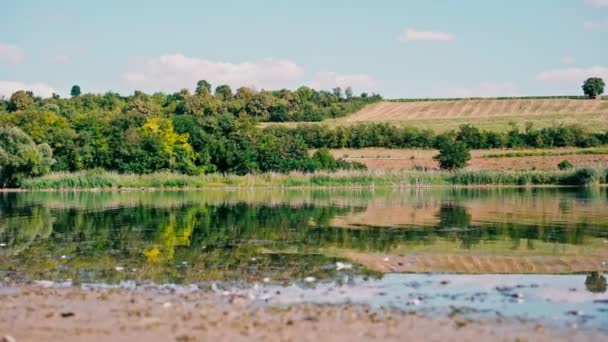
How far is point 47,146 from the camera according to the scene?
259 ft

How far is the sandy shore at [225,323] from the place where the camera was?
35.4 ft

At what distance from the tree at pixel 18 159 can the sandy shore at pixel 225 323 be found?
205 ft

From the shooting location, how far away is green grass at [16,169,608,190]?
235 ft

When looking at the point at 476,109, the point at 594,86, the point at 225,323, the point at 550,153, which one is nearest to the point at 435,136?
the point at 550,153

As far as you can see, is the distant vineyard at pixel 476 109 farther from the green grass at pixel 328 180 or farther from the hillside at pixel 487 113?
the green grass at pixel 328 180

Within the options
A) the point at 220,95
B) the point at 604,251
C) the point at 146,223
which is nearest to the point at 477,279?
the point at 604,251

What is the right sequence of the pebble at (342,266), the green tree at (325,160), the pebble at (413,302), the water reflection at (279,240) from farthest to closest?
the green tree at (325,160) → the water reflection at (279,240) → the pebble at (342,266) → the pebble at (413,302)

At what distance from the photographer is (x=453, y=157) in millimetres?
Answer: 79688

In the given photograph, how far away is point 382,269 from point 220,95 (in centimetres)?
12398

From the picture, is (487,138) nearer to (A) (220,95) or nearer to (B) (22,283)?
(A) (220,95)

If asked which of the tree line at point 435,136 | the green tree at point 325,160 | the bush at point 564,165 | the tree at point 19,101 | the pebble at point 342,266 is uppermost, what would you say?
the tree at point 19,101

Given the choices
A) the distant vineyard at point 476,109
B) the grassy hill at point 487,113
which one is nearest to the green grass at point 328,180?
the grassy hill at point 487,113

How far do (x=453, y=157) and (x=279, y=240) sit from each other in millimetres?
58358

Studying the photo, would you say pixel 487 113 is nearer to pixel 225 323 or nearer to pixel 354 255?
pixel 354 255
